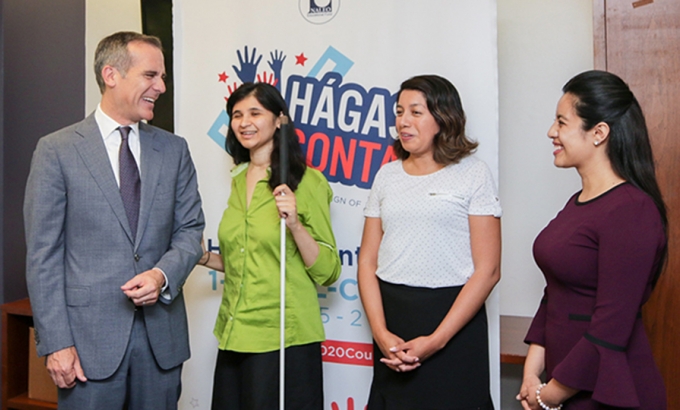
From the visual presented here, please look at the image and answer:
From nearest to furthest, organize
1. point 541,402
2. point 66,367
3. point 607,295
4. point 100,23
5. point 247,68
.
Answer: point 607,295 < point 541,402 < point 66,367 < point 247,68 < point 100,23

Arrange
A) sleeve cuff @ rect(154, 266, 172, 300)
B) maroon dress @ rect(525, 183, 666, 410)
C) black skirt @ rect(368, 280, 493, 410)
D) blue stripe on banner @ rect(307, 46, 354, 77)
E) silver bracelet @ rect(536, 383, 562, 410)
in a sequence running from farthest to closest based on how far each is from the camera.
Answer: blue stripe on banner @ rect(307, 46, 354, 77)
black skirt @ rect(368, 280, 493, 410)
sleeve cuff @ rect(154, 266, 172, 300)
silver bracelet @ rect(536, 383, 562, 410)
maroon dress @ rect(525, 183, 666, 410)

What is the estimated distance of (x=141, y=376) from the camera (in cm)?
185

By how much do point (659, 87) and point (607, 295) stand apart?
1.06 meters

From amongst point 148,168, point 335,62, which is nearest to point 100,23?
point 335,62

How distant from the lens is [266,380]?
2064 millimetres

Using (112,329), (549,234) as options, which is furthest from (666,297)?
(112,329)

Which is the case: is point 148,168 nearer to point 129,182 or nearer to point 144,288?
point 129,182

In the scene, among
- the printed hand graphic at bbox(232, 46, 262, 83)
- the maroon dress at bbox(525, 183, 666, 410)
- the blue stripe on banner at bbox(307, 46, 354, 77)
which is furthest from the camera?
the printed hand graphic at bbox(232, 46, 262, 83)

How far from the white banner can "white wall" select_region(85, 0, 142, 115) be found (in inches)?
31.4

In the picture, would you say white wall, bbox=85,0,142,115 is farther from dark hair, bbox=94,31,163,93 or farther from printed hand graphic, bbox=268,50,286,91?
dark hair, bbox=94,31,163,93

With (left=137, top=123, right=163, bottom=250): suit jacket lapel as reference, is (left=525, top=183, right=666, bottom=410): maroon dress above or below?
below

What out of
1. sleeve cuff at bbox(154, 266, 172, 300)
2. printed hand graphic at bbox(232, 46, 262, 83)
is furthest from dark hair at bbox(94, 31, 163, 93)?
printed hand graphic at bbox(232, 46, 262, 83)

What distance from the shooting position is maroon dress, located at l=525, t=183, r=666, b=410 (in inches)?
54.8

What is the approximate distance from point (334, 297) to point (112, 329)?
0.93 m
